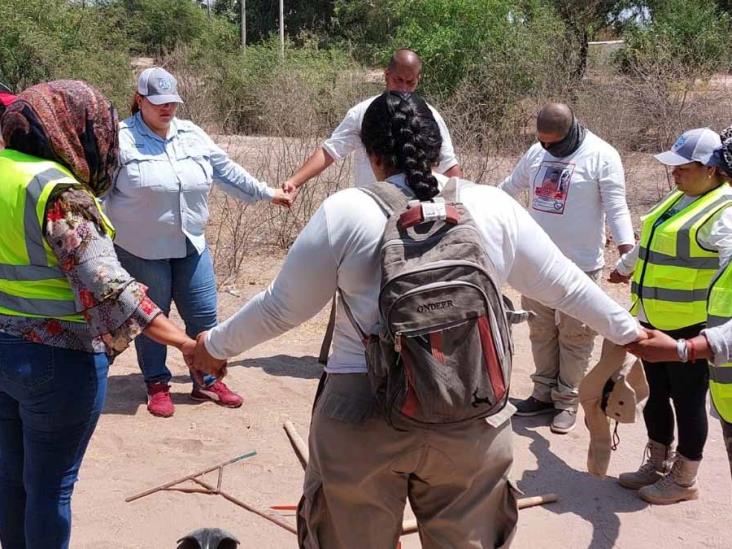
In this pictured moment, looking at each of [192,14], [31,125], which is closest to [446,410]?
[31,125]

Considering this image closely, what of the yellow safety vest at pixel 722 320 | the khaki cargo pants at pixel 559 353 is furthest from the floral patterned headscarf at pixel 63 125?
the khaki cargo pants at pixel 559 353

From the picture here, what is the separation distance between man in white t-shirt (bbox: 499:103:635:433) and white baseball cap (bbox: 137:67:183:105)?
213cm

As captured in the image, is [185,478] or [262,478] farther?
[262,478]

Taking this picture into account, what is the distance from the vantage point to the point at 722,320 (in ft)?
9.14

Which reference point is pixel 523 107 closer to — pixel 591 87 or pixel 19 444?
pixel 591 87

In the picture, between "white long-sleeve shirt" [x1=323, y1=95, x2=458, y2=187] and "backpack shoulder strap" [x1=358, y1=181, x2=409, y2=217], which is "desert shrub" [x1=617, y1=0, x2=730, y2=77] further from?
"backpack shoulder strap" [x1=358, y1=181, x2=409, y2=217]

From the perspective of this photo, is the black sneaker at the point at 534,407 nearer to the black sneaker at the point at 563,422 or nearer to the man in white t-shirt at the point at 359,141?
the black sneaker at the point at 563,422

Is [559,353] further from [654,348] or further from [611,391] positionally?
[654,348]

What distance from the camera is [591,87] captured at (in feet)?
49.1

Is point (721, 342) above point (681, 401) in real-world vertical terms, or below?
above

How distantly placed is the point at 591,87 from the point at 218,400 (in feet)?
38.9

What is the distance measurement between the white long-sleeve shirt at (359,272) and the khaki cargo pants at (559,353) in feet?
7.91

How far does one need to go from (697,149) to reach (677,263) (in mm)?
521

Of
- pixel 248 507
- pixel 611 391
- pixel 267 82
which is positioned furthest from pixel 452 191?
pixel 267 82
